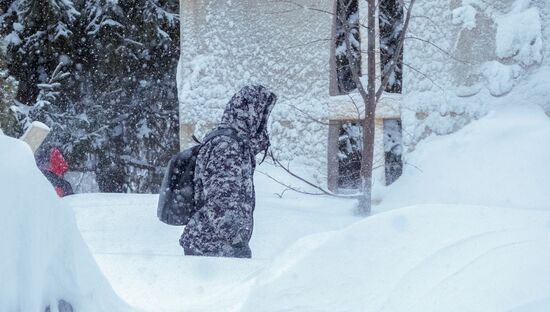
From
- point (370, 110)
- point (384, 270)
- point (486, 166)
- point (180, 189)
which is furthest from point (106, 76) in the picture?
point (384, 270)

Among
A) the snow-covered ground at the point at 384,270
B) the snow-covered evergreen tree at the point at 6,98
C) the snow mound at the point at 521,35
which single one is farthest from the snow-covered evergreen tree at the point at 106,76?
the snow-covered ground at the point at 384,270

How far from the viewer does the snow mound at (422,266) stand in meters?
1.98

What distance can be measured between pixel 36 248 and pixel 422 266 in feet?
3.21

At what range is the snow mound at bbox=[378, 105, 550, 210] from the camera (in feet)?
25.6

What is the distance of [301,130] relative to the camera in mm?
10047

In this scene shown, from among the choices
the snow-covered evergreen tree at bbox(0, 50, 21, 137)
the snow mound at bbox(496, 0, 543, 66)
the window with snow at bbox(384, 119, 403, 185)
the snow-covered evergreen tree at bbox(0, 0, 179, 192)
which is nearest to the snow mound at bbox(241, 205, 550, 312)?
the snow mound at bbox(496, 0, 543, 66)

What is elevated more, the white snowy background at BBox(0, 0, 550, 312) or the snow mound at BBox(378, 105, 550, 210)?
the white snowy background at BBox(0, 0, 550, 312)

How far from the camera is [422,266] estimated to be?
2176 mm

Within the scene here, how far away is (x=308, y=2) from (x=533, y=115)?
3.18 m

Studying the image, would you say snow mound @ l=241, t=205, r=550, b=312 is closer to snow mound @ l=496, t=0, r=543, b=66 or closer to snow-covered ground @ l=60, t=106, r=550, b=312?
snow-covered ground @ l=60, t=106, r=550, b=312

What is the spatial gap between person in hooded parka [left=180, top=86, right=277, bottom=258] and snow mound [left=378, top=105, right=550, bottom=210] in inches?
171

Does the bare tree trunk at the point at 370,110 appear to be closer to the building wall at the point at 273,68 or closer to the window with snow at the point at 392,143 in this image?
the building wall at the point at 273,68

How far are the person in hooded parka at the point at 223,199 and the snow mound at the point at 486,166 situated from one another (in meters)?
4.34

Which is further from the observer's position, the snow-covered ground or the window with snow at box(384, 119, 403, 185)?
the window with snow at box(384, 119, 403, 185)
